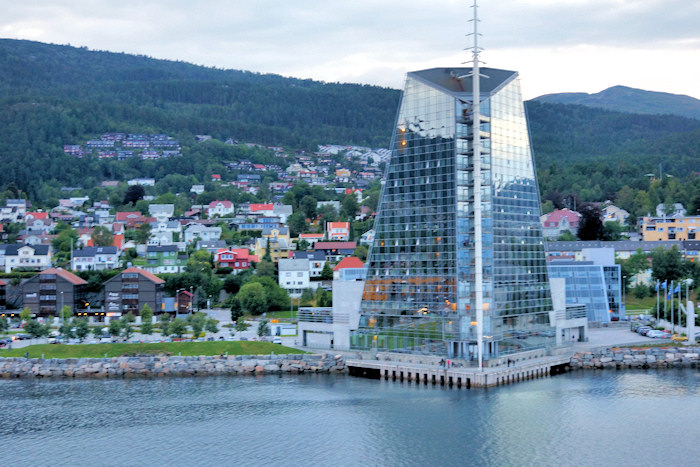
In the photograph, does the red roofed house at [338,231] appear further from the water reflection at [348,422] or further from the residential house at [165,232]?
the water reflection at [348,422]

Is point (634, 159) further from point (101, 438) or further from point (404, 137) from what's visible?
point (101, 438)

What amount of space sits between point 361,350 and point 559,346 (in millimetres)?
13112

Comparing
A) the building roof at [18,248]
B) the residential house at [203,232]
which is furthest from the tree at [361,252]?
the building roof at [18,248]

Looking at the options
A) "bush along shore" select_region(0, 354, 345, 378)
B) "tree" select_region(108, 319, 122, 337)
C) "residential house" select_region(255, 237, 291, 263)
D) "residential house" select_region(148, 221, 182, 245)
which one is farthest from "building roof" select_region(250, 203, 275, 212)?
"bush along shore" select_region(0, 354, 345, 378)

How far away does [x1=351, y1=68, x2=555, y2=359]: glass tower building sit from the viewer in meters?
54.1

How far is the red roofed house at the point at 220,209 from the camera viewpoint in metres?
143

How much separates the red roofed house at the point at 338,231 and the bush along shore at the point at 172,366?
6177cm

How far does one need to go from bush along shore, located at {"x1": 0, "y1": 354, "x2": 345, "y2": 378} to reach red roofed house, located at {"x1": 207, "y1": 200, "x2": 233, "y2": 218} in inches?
3304

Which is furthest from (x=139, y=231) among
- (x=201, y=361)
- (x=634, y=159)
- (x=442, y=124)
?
(x=634, y=159)

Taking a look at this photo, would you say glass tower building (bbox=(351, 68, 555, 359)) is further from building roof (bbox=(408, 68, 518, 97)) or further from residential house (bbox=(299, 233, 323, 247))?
residential house (bbox=(299, 233, 323, 247))

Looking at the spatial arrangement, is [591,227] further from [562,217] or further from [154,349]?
[154,349]

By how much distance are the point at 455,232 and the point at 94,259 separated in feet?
180

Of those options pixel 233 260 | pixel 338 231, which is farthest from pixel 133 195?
pixel 233 260

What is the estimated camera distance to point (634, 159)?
17688cm
